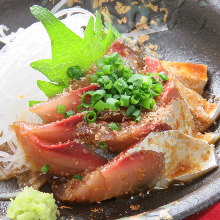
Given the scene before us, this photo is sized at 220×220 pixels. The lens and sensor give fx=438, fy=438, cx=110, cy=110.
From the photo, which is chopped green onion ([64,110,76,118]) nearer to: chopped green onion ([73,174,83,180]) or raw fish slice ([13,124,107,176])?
raw fish slice ([13,124,107,176])

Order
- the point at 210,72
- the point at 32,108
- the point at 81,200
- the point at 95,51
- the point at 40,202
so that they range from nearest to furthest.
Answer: the point at 40,202, the point at 81,200, the point at 32,108, the point at 95,51, the point at 210,72

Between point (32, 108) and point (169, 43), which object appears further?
point (169, 43)

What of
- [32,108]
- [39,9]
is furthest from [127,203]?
[39,9]

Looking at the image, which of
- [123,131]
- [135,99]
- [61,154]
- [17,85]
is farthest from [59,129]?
[17,85]

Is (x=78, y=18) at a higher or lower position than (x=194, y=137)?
higher

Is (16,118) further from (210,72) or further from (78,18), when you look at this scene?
(210,72)

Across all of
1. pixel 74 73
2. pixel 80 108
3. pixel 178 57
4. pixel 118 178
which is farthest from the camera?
pixel 178 57

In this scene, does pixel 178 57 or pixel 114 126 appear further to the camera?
pixel 178 57

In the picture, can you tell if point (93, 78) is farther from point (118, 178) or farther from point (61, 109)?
point (118, 178)
